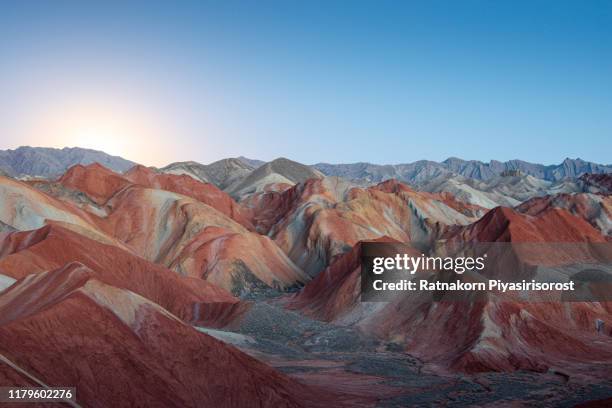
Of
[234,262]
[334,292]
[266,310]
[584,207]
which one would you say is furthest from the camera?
[584,207]

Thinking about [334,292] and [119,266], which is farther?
[334,292]

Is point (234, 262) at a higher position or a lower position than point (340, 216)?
lower

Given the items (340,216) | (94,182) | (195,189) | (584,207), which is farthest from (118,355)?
A: (584,207)

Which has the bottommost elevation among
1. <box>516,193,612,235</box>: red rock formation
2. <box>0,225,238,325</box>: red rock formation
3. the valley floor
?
the valley floor

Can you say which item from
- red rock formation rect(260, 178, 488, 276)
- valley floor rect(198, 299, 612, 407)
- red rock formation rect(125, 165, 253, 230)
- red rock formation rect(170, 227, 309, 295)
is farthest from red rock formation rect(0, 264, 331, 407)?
red rock formation rect(125, 165, 253, 230)

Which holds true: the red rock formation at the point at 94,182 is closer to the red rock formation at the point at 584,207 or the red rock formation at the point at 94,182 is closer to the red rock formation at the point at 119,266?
the red rock formation at the point at 119,266

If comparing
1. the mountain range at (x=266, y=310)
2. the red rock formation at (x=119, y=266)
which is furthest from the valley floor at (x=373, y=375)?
the red rock formation at (x=119, y=266)

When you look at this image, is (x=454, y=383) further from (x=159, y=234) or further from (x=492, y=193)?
(x=492, y=193)

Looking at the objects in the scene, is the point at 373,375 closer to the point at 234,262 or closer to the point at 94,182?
the point at 234,262

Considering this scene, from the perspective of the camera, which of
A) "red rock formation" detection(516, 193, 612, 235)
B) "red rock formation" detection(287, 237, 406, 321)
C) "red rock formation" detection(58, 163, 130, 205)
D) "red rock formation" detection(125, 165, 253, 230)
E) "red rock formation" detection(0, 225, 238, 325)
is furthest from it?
"red rock formation" detection(516, 193, 612, 235)

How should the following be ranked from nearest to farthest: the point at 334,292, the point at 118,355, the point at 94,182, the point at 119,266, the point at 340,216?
1. the point at 118,355
2. the point at 119,266
3. the point at 334,292
4. the point at 340,216
5. the point at 94,182

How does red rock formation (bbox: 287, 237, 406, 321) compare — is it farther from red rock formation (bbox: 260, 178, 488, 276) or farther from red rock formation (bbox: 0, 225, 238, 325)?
red rock formation (bbox: 260, 178, 488, 276)
